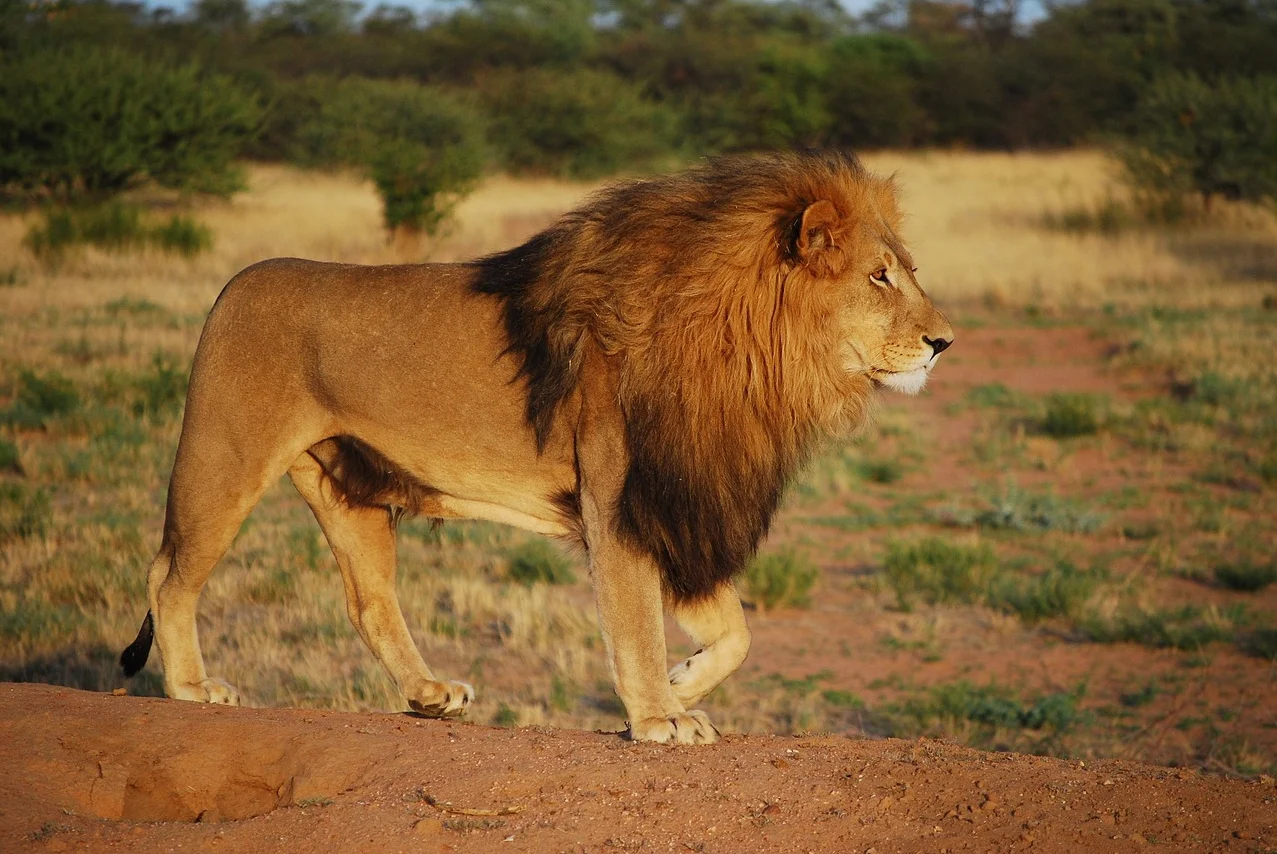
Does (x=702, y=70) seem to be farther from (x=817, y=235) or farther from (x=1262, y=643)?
(x=817, y=235)

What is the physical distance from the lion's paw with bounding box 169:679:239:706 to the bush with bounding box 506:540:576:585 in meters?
3.77

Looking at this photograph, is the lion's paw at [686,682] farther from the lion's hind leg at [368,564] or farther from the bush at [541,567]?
the bush at [541,567]

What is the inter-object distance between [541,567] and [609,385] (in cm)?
462

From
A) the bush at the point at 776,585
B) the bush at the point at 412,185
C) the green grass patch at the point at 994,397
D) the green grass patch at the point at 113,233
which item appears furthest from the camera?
the bush at the point at 412,185

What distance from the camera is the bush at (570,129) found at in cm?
4088

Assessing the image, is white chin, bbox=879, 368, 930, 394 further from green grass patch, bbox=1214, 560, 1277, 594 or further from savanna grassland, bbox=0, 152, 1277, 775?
green grass patch, bbox=1214, 560, 1277, 594

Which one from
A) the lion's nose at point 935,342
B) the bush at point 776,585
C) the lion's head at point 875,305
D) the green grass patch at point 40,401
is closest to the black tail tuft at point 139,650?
the lion's head at point 875,305

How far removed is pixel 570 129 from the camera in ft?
134

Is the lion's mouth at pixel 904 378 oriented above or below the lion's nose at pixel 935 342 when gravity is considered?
below

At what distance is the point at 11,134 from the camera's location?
24.1m

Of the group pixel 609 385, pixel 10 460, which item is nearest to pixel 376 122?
pixel 10 460

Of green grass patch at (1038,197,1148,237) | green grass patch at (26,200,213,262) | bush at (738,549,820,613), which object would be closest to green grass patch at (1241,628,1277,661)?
bush at (738,549,820,613)

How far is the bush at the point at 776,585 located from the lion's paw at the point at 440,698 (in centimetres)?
378

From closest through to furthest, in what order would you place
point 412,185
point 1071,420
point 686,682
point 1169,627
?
point 686,682 < point 1169,627 < point 1071,420 < point 412,185
